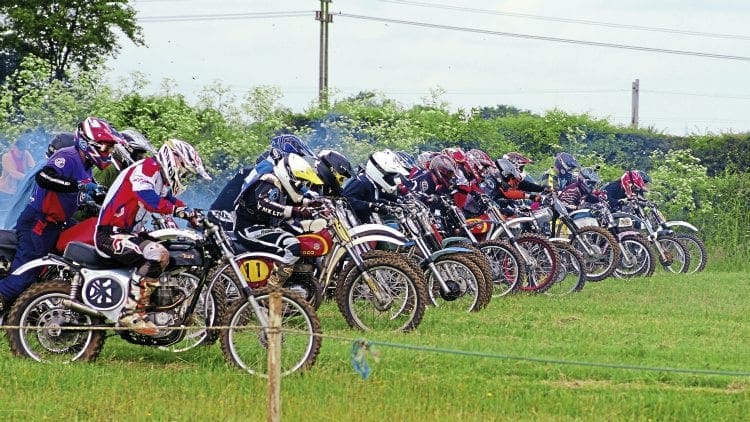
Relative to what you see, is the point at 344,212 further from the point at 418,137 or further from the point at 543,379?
the point at 418,137

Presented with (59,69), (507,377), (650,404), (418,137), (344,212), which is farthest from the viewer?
(59,69)

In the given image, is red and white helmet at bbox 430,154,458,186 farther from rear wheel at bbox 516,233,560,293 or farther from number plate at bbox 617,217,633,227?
number plate at bbox 617,217,633,227

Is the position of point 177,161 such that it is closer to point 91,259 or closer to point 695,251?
point 91,259

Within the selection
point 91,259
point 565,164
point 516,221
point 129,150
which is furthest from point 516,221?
point 91,259

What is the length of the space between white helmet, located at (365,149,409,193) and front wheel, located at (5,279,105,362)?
498cm

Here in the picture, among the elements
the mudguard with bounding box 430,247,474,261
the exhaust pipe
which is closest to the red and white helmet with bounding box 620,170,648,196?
the mudguard with bounding box 430,247,474,261

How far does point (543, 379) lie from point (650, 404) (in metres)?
1.11

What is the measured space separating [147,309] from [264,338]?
0.94m

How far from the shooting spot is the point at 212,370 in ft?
31.4

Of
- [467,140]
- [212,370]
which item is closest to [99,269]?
[212,370]

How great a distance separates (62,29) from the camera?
37.8m

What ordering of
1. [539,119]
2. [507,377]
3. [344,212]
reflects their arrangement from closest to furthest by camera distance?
[507,377] < [344,212] < [539,119]

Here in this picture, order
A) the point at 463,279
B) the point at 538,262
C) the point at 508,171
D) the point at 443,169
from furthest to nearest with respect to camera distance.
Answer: the point at 508,171, the point at 538,262, the point at 443,169, the point at 463,279

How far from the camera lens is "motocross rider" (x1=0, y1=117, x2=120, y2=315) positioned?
10.6 m
